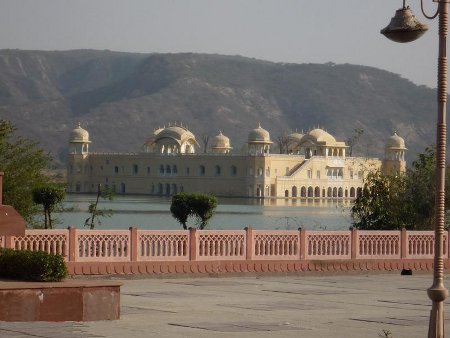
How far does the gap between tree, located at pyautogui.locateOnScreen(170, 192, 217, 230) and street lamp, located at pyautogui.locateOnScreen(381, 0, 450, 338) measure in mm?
14395

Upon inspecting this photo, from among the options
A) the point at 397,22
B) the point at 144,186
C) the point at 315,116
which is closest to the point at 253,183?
the point at 144,186

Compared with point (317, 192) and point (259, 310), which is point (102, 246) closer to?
point (259, 310)

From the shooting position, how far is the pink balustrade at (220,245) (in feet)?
55.0

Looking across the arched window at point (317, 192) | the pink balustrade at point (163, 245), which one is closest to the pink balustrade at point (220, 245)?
the pink balustrade at point (163, 245)

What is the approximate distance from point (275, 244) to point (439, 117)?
913 cm

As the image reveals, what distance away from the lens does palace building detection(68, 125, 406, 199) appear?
360 feet

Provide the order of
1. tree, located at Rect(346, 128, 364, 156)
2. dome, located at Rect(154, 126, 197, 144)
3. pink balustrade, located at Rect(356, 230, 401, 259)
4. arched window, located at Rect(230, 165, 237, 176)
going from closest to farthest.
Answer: pink balustrade, located at Rect(356, 230, 401, 259), tree, located at Rect(346, 128, 364, 156), arched window, located at Rect(230, 165, 237, 176), dome, located at Rect(154, 126, 197, 144)

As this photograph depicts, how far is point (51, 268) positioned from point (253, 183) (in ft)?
326

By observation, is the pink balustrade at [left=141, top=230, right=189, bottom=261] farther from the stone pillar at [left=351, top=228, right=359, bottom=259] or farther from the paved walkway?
the stone pillar at [left=351, top=228, right=359, bottom=259]

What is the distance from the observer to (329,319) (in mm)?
11164

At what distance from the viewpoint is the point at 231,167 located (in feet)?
365

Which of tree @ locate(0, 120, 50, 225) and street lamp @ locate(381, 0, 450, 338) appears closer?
street lamp @ locate(381, 0, 450, 338)

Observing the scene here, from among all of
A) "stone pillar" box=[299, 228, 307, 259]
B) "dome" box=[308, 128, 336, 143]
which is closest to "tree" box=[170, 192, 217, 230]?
"stone pillar" box=[299, 228, 307, 259]

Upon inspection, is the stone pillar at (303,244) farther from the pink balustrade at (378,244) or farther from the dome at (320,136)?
the dome at (320,136)
